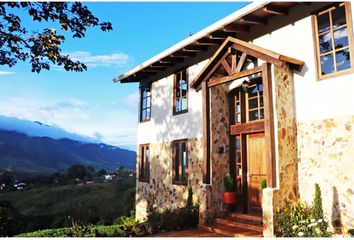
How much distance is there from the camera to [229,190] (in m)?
9.02

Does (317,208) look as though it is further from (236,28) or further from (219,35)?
(219,35)

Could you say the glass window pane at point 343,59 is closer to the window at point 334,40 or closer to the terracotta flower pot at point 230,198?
the window at point 334,40

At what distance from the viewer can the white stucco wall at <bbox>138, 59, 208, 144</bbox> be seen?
10.9 meters

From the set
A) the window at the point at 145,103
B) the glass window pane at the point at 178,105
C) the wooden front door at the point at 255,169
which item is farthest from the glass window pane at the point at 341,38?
the window at the point at 145,103

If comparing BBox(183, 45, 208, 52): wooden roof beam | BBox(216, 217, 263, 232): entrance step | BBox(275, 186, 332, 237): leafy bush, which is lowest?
BBox(216, 217, 263, 232): entrance step

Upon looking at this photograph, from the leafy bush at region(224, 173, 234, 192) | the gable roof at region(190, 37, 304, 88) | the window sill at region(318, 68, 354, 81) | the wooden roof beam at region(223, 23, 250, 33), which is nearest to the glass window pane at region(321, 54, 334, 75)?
the window sill at region(318, 68, 354, 81)

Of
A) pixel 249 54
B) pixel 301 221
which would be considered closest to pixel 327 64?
pixel 249 54

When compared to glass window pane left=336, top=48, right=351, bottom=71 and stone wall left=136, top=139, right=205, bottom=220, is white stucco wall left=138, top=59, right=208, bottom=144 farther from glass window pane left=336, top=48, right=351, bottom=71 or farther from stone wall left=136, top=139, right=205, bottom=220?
glass window pane left=336, top=48, right=351, bottom=71

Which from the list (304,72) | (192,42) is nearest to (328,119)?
(304,72)

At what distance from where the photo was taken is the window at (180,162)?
445 inches

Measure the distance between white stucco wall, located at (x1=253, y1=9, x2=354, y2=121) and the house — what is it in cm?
2

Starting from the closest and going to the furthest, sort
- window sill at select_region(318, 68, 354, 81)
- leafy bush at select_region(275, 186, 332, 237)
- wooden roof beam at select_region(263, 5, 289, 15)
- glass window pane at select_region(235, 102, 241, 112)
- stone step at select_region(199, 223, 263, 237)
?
1. leafy bush at select_region(275, 186, 332, 237)
2. window sill at select_region(318, 68, 354, 81)
3. stone step at select_region(199, 223, 263, 237)
4. wooden roof beam at select_region(263, 5, 289, 15)
5. glass window pane at select_region(235, 102, 241, 112)

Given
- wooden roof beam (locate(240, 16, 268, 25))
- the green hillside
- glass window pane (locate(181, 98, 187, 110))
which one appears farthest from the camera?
the green hillside

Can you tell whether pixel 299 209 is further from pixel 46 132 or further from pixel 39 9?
pixel 46 132
